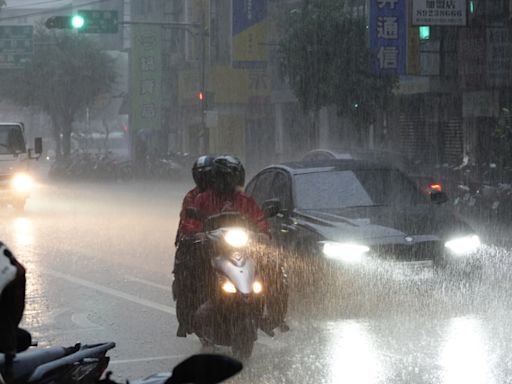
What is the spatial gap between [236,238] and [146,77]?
51.7m

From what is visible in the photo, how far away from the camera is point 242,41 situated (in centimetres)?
4775

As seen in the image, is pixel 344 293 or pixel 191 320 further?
pixel 344 293

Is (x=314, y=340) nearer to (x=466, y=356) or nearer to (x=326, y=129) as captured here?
(x=466, y=356)

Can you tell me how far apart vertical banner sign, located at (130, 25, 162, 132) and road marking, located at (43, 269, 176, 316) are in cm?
4404

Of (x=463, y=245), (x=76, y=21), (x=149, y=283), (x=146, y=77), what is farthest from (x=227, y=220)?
(x=146, y=77)

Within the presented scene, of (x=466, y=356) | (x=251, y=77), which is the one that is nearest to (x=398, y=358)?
(x=466, y=356)

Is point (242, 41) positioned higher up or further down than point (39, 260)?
higher up

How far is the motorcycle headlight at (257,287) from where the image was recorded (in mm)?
8953

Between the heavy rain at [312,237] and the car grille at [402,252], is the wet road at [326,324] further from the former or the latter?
the car grille at [402,252]

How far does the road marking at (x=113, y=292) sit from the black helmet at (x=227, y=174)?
2398mm

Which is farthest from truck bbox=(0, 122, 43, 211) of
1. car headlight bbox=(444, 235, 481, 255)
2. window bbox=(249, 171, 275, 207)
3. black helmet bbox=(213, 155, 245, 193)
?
black helmet bbox=(213, 155, 245, 193)

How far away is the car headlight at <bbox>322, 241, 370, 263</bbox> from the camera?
11.2 meters

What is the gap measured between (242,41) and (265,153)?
36.6 ft

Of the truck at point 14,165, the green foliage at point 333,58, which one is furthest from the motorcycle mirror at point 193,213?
the green foliage at point 333,58
